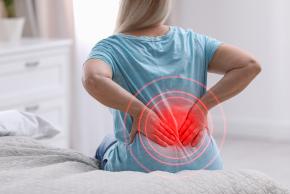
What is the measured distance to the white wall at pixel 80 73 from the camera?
14.8 feet

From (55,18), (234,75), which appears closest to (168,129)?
(234,75)

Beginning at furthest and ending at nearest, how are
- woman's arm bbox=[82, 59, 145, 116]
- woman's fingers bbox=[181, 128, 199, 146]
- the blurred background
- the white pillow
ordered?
1. the blurred background
2. the white pillow
3. woman's fingers bbox=[181, 128, 199, 146]
4. woman's arm bbox=[82, 59, 145, 116]

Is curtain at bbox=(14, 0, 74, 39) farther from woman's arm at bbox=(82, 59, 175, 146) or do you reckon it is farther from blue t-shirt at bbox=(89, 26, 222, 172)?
woman's arm at bbox=(82, 59, 175, 146)

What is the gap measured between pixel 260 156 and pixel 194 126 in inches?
109

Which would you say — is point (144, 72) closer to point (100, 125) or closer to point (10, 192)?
point (10, 192)

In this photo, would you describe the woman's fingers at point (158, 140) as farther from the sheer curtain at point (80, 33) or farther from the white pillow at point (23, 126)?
the sheer curtain at point (80, 33)

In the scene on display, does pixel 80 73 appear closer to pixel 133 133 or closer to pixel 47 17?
pixel 47 17

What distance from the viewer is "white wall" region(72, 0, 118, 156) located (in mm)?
4496

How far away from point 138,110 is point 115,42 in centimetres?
21

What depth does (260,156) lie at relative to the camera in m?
4.47

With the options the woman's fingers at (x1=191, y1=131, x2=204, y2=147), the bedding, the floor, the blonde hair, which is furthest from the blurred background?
the bedding

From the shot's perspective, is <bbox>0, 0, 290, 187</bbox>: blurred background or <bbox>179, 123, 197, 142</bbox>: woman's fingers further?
<bbox>0, 0, 290, 187</bbox>: blurred background

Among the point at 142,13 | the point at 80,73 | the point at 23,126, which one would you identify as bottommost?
the point at 80,73

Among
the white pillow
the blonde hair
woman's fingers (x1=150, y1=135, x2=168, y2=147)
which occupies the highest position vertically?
the blonde hair
